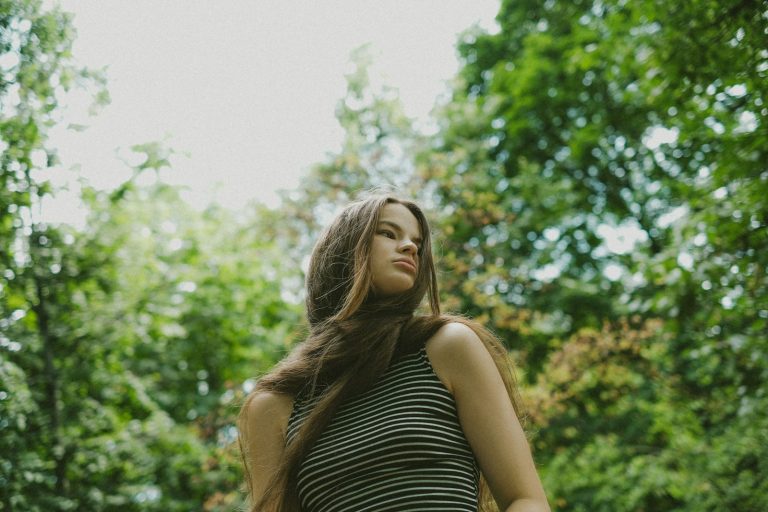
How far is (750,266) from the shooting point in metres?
3.43

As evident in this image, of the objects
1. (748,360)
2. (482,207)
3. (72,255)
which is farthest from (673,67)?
(482,207)

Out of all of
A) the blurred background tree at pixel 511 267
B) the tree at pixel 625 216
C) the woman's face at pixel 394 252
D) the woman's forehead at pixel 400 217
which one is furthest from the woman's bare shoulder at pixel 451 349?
the tree at pixel 625 216

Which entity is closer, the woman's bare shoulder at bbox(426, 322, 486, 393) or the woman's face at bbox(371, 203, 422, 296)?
the woman's bare shoulder at bbox(426, 322, 486, 393)

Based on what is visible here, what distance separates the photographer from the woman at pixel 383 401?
163 centimetres

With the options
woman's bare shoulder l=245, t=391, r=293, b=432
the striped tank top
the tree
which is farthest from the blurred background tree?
the striped tank top

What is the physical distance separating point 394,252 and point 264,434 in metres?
0.74

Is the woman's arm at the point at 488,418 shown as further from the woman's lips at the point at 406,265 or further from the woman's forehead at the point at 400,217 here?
the woman's forehead at the point at 400,217

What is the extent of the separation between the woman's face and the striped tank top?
0.33 m

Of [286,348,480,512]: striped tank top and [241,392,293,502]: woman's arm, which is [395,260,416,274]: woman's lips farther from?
[241,392,293,502]: woman's arm

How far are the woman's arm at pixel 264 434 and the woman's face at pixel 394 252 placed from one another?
50 centimetres

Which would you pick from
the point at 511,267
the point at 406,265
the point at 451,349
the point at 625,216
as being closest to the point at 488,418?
the point at 451,349

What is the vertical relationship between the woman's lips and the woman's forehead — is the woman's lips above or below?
below

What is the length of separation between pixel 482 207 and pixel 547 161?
3.78 meters

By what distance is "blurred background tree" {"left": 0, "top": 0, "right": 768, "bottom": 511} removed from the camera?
3.38m
